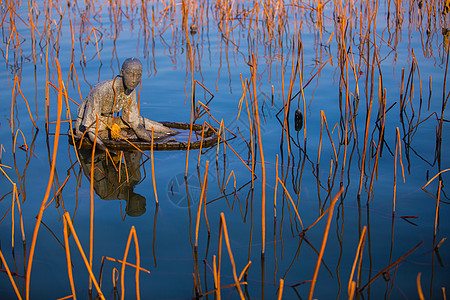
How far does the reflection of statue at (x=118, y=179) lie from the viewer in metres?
4.25

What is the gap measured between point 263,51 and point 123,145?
500 centimetres

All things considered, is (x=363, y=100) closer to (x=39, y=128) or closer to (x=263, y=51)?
(x=263, y=51)

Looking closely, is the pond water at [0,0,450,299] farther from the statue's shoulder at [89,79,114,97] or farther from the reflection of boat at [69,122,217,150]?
the statue's shoulder at [89,79,114,97]

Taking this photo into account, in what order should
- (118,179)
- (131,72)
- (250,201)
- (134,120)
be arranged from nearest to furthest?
(250,201), (118,179), (131,72), (134,120)

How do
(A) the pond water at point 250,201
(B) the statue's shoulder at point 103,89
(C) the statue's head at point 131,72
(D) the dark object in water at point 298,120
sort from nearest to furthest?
1. (A) the pond water at point 250,201
2. (C) the statue's head at point 131,72
3. (B) the statue's shoulder at point 103,89
4. (D) the dark object in water at point 298,120

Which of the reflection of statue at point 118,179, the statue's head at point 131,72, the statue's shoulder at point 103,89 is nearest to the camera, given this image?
the reflection of statue at point 118,179

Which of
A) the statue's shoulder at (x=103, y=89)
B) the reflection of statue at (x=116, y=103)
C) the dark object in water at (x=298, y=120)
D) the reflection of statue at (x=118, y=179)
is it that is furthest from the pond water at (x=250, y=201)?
the statue's shoulder at (x=103, y=89)

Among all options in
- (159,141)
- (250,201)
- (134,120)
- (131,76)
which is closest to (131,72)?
(131,76)

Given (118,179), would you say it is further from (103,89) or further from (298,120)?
(298,120)

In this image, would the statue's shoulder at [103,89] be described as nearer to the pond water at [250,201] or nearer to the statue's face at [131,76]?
the statue's face at [131,76]

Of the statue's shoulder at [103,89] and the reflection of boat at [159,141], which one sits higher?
the statue's shoulder at [103,89]

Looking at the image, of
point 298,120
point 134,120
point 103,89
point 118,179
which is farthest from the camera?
point 298,120

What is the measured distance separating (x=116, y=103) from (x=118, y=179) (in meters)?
0.91

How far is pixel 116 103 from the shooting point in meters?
5.22
